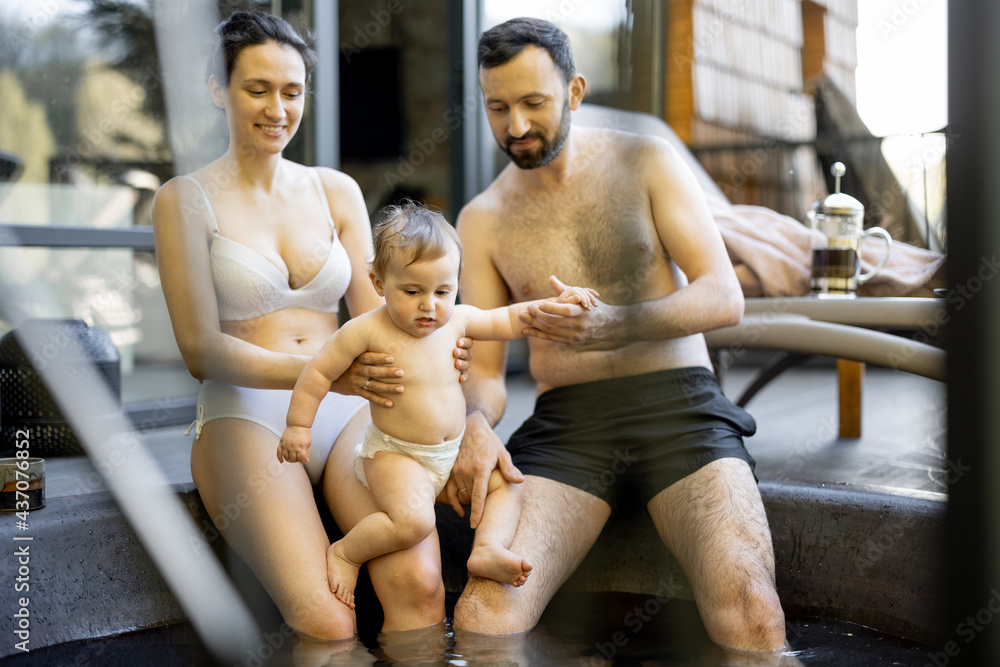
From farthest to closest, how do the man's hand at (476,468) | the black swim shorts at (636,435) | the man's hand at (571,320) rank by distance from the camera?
the black swim shorts at (636,435) → the man's hand at (476,468) → the man's hand at (571,320)

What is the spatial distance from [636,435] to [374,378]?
557mm

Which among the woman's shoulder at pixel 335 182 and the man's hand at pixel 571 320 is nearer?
the man's hand at pixel 571 320

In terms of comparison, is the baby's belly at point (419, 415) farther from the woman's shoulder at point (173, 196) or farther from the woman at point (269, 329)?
the woman's shoulder at point (173, 196)

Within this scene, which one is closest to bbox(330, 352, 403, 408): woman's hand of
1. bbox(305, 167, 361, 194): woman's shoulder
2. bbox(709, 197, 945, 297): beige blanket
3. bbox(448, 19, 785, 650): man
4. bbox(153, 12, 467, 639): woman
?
bbox(153, 12, 467, 639): woman

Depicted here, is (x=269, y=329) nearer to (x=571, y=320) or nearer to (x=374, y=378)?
(x=374, y=378)

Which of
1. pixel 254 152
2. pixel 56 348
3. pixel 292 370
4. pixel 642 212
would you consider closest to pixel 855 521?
pixel 642 212

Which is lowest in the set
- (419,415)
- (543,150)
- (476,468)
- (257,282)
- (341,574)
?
(341,574)

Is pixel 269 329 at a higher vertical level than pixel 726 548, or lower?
higher

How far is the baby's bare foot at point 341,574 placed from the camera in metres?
1.38

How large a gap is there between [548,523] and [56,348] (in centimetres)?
Result: 128

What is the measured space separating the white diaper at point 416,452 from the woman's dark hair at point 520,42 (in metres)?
0.75

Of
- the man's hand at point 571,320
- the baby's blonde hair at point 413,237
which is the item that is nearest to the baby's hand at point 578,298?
the man's hand at point 571,320

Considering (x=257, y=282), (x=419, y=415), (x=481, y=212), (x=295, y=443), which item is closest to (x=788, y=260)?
(x=481, y=212)

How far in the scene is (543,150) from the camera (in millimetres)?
1679
